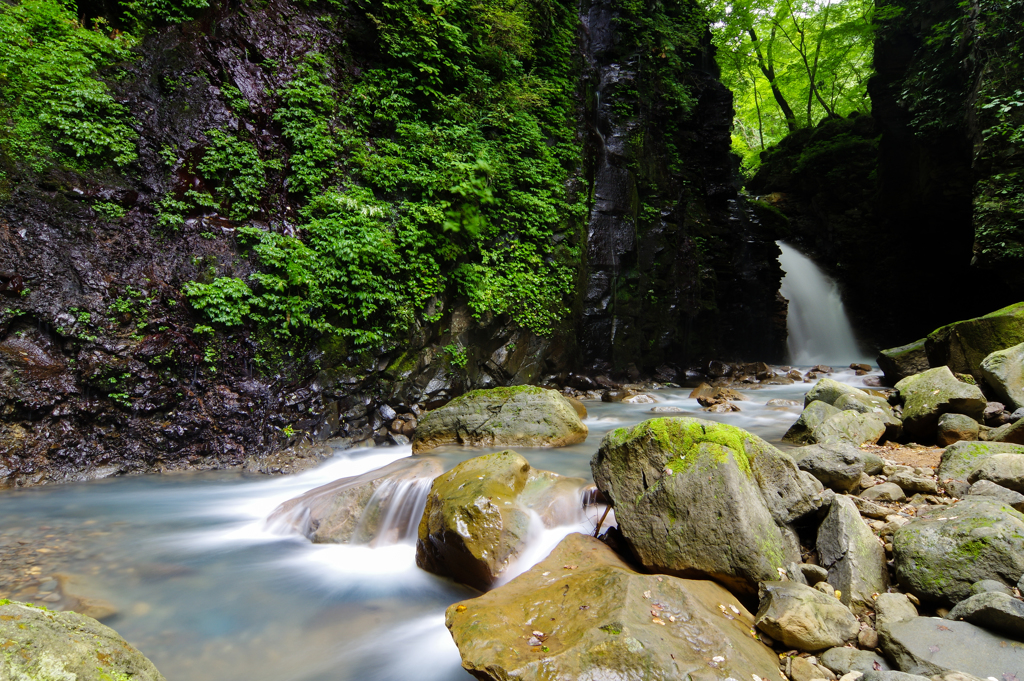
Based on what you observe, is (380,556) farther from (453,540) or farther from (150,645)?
(150,645)

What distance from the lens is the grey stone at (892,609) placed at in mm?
2672

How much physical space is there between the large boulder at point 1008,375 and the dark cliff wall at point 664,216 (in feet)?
23.0

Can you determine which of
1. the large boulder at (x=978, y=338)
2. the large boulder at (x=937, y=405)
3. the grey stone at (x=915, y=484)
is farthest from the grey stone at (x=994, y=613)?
the large boulder at (x=978, y=338)

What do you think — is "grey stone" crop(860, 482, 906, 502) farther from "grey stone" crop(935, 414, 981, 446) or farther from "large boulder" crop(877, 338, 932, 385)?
"large boulder" crop(877, 338, 932, 385)

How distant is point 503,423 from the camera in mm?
6832

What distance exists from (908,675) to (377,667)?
292 cm

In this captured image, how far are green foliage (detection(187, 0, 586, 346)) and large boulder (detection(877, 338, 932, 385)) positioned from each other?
22.7ft

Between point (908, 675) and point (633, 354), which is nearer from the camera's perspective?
point (908, 675)

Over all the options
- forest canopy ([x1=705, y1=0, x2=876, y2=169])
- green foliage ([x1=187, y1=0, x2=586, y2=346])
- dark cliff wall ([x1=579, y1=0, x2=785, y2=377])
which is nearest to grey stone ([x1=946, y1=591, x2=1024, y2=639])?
green foliage ([x1=187, y1=0, x2=586, y2=346])

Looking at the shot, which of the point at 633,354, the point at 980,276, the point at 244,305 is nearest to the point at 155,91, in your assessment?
the point at 244,305

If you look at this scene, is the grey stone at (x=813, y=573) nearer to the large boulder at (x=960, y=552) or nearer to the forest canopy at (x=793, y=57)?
the large boulder at (x=960, y=552)

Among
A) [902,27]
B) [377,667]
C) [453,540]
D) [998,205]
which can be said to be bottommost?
[377,667]

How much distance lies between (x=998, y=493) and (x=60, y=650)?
17.6 feet

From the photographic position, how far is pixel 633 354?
12.7m
